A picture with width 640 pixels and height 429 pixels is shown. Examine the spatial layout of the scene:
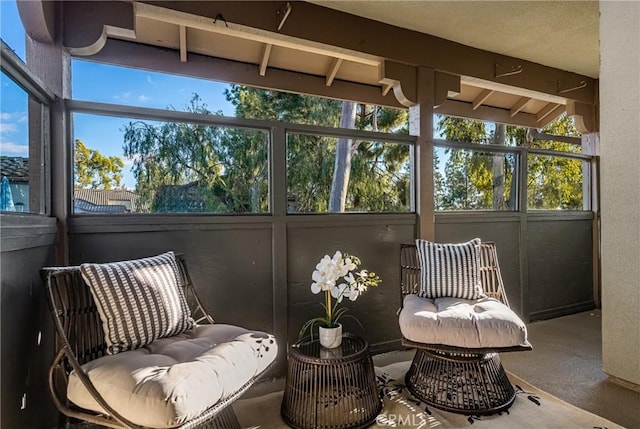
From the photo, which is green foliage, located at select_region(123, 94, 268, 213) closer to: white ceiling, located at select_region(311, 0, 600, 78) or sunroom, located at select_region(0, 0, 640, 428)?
sunroom, located at select_region(0, 0, 640, 428)

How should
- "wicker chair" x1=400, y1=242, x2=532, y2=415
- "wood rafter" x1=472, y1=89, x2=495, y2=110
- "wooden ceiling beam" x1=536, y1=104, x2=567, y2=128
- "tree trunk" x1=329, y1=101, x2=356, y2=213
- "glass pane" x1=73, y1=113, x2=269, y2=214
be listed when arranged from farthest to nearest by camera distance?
"wooden ceiling beam" x1=536, y1=104, x2=567, y2=128, "wood rafter" x1=472, y1=89, x2=495, y2=110, "tree trunk" x1=329, y1=101, x2=356, y2=213, "glass pane" x1=73, y1=113, x2=269, y2=214, "wicker chair" x1=400, y1=242, x2=532, y2=415

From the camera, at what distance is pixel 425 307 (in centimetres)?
211

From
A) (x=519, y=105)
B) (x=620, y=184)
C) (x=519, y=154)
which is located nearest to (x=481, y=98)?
(x=519, y=105)

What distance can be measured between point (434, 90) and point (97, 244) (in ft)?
9.39

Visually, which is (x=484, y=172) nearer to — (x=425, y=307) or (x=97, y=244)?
(x=425, y=307)

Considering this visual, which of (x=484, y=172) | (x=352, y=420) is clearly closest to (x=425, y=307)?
(x=352, y=420)

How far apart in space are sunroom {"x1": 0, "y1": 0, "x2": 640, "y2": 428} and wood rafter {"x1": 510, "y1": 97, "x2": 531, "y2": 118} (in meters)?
0.74

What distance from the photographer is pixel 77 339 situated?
1517 millimetres

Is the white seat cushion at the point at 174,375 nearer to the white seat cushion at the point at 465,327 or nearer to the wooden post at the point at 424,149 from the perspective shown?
the white seat cushion at the point at 465,327

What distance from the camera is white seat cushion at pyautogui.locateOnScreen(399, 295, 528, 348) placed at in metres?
1.83

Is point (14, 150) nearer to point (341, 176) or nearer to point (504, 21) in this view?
point (341, 176)

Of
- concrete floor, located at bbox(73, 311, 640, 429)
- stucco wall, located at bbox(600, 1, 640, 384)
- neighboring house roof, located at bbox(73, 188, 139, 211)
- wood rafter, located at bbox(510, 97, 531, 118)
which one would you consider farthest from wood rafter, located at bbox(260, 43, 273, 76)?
wood rafter, located at bbox(510, 97, 531, 118)

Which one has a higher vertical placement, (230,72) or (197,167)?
(230,72)

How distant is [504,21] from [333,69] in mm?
1554
